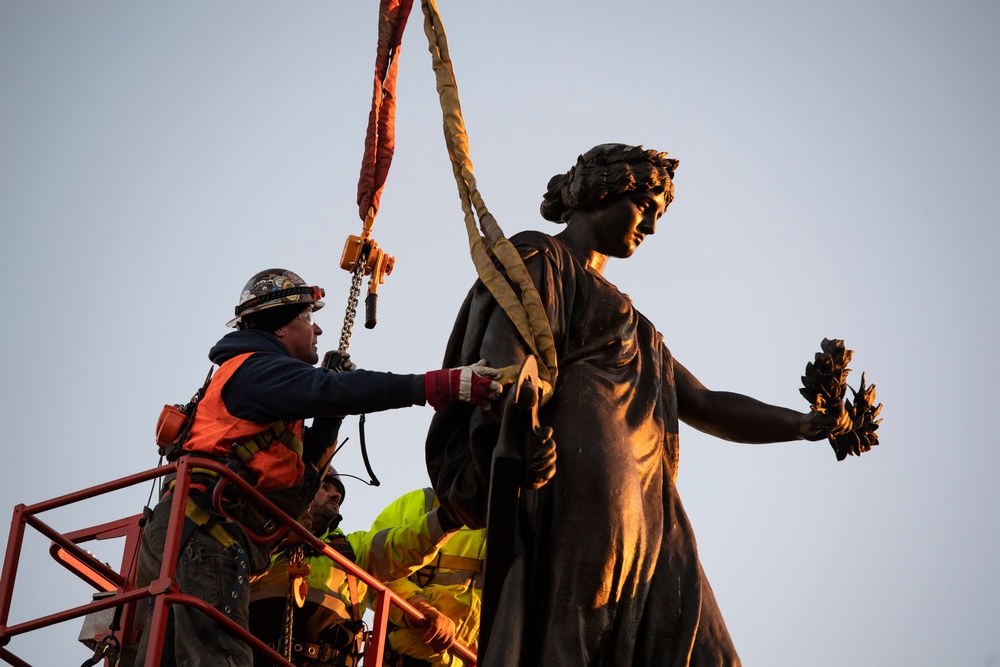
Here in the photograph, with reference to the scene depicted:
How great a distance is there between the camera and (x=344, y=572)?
1055 centimetres

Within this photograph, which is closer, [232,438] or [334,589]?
[232,438]

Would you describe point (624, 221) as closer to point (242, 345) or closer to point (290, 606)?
point (242, 345)

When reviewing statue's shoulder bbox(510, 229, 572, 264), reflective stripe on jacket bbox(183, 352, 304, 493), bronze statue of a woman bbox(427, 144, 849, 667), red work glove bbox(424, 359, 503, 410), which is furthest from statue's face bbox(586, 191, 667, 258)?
reflective stripe on jacket bbox(183, 352, 304, 493)

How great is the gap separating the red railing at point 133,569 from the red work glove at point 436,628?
4.3 inches

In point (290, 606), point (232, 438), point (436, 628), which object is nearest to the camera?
point (232, 438)

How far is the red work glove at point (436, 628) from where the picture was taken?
403 inches

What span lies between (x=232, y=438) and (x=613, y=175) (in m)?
2.37

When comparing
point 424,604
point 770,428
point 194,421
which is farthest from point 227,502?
point 770,428

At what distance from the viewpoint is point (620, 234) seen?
8.59m

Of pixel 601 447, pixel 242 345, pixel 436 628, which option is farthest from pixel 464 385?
pixel 436 628

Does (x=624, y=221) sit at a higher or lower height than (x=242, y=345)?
higher

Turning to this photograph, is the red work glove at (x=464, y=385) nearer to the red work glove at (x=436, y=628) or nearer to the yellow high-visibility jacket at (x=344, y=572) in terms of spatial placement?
the yellow high-visibility jacket at (x=344, y=572)

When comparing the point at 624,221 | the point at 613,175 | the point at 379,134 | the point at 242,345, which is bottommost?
the point at 242,345

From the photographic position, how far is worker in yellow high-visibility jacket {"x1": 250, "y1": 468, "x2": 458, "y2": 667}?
10164 mm
